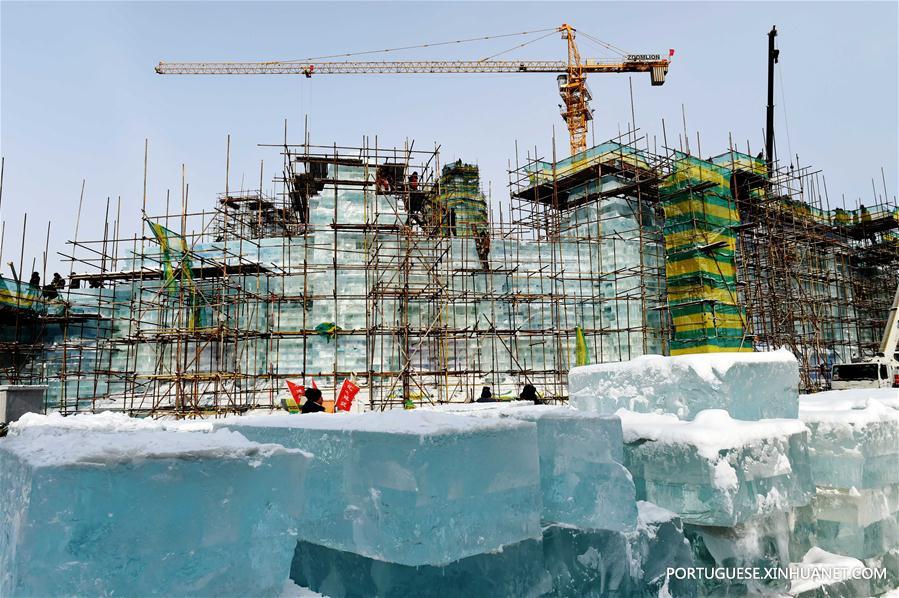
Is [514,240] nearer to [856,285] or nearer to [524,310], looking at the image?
[524,310]

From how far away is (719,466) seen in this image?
4.07m

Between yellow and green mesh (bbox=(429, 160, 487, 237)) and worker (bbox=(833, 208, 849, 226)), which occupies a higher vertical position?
yellow and green mesh (bbox=(429, 160, 487, 237))

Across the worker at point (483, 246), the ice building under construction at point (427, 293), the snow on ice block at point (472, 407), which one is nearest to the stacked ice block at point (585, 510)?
the snow on ice block at point (472, 407)

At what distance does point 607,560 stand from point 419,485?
1656 mm

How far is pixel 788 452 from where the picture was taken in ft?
14.6

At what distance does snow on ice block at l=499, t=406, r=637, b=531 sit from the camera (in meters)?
3.56

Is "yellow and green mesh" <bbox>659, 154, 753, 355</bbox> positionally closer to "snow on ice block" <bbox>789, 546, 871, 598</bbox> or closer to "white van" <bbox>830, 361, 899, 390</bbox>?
"white van" <bbox>830, 361, 899, 390</bbox>

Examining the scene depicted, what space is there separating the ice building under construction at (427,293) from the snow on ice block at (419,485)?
12699mm

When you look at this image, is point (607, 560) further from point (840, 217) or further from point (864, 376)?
point (840, 217)

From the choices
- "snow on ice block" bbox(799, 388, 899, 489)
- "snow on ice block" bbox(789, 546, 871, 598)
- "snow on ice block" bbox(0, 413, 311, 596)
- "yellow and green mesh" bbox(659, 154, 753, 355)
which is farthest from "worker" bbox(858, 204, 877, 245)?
"snow on ice block" bbox(0, 413, 311, 596)

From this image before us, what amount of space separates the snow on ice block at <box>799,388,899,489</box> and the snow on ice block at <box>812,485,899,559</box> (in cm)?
13

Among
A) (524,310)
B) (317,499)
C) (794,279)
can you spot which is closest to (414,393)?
(524,310)

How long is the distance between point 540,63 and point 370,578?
39324 millimetres

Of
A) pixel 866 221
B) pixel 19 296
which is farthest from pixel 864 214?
pixel 19 296
